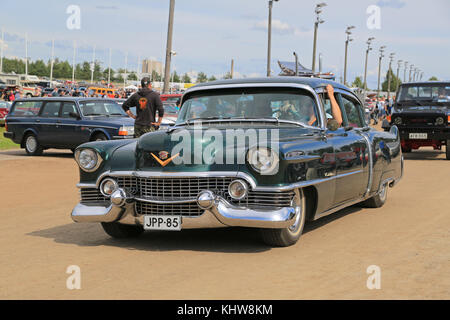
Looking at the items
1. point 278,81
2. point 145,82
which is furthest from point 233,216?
point 145,82

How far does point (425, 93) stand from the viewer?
61.6ft

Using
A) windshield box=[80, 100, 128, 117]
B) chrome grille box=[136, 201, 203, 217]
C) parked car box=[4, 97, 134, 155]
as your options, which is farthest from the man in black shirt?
chrome grille box=[136, 201, 203, 217]

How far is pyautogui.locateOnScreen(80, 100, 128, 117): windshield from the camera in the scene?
61.0 feet

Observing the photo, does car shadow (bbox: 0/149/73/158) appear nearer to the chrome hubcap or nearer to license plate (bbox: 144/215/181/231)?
the chrome hubcap

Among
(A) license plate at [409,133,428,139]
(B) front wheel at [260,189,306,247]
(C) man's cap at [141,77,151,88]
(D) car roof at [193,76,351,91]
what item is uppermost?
(C) man's cap at [141,77,151,88]

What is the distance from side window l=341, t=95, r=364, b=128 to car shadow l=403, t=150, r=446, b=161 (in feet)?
33.9

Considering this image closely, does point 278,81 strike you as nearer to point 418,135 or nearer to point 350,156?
point 350,156

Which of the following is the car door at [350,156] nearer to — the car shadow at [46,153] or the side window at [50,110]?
the side window at [50,110]

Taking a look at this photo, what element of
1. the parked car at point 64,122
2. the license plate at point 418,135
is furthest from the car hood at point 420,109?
the parked car at point 64,122

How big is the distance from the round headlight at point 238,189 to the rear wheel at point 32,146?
14.3 metres

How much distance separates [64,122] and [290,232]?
1335 cm

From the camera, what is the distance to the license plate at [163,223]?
240 inches
